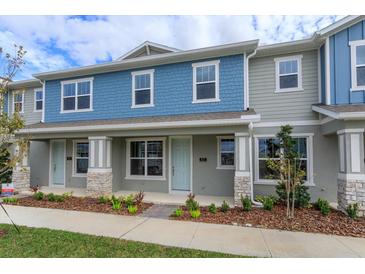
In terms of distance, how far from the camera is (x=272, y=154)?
30.2ft

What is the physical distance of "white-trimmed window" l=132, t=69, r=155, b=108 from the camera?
10320mm

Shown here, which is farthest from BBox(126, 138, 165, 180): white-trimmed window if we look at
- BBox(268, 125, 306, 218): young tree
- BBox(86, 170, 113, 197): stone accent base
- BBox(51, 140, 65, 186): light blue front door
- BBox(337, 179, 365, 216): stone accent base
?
BBox(337, 179, 365, 216): stone accent base

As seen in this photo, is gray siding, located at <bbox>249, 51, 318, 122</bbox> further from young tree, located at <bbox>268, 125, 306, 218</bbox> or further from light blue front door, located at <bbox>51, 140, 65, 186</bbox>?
light blue front door, located at <bbox>51, 140, 65, 186</bbox>

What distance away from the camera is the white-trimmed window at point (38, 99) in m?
13.1

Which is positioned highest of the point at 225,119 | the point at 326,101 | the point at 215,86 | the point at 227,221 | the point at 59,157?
the point at 215,86

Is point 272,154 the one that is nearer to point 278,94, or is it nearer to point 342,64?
point 278,94

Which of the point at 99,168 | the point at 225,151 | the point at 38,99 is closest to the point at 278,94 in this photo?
the point at 225,151

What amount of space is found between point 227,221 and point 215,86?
17.7 ft

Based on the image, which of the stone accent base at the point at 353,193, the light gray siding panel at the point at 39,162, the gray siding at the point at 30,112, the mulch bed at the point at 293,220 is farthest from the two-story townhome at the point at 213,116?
the gray siding at the point at 30,112

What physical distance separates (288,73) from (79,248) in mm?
9187

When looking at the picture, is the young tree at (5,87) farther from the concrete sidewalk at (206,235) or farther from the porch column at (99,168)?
the porch column at (99,168)

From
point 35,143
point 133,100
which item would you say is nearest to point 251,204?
point 133,100

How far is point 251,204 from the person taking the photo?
7.60m

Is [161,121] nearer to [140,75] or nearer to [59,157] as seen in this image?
[140,75]
